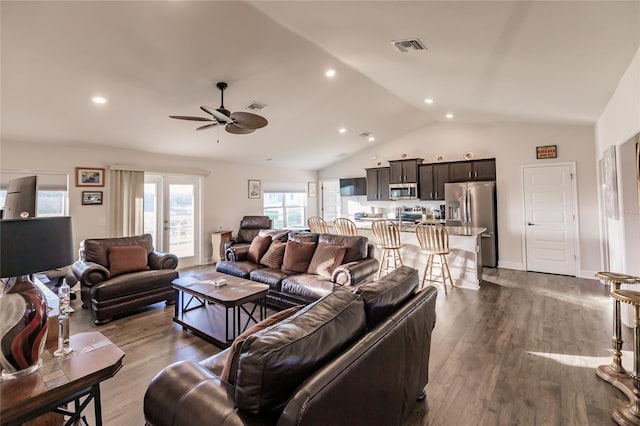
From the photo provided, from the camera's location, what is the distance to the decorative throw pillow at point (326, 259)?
3.64 m

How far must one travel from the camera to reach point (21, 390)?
45.6 inches

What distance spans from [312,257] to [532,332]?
2.55 m

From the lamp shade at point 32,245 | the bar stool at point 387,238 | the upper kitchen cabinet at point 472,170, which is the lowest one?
the bar stool at point 387,238

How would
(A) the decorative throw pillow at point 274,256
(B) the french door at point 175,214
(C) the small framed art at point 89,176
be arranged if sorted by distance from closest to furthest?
(A) the decorative throw pillow at point 274,256, (C) the small framed art at point 89,176, (B) the french door at point 175,214

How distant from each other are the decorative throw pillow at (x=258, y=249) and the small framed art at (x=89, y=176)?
2.90 m

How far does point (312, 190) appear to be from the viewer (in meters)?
9.48

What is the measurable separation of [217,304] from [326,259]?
1.39 metres

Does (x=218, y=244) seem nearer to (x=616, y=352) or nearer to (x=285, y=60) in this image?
(x=285, y=60)

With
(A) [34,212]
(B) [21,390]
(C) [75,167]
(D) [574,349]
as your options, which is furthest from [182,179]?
(D) [574,349]

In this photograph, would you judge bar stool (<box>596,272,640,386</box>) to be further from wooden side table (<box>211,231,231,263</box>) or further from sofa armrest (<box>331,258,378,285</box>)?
wooden side table (<box>211,231,231,263</box>)

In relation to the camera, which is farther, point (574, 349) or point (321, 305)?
point (574, 349)

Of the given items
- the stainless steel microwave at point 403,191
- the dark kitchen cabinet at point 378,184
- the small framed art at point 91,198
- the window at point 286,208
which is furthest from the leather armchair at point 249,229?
the stainless steel microwave at point 403,191

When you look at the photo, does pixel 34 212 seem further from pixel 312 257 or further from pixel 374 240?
pixel 374 240

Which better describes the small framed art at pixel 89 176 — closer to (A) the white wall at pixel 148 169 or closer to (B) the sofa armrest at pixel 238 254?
(A) the white wall at pixel 148 169
